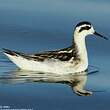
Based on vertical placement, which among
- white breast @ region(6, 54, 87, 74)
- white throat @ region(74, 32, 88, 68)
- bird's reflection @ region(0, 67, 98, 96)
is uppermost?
white throat @ region(74, 32, 88, 68)

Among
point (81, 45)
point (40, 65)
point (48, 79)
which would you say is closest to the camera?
point (48, 79)

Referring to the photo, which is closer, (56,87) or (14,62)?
(56,87)

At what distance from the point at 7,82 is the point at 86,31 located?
9.20ft

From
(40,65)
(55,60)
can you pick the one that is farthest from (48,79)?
(55,60)

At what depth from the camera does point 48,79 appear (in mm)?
15570

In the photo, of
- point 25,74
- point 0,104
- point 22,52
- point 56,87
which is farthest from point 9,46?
point 0,104

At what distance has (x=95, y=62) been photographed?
16703 mm

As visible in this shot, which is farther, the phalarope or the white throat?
the white throat

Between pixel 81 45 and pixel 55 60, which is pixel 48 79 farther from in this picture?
pixel 81 45

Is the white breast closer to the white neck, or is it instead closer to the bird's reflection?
the bird's reflection

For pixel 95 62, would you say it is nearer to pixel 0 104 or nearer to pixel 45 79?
pixel 45 79

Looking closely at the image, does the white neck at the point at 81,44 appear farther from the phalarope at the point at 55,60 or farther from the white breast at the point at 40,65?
the white breast at the point at 40,65

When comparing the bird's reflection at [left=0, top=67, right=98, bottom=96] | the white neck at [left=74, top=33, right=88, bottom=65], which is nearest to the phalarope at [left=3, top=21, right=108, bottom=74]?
the white neck at [left=74, top=33, right=88, bottom=65]

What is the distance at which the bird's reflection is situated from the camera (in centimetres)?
1515
